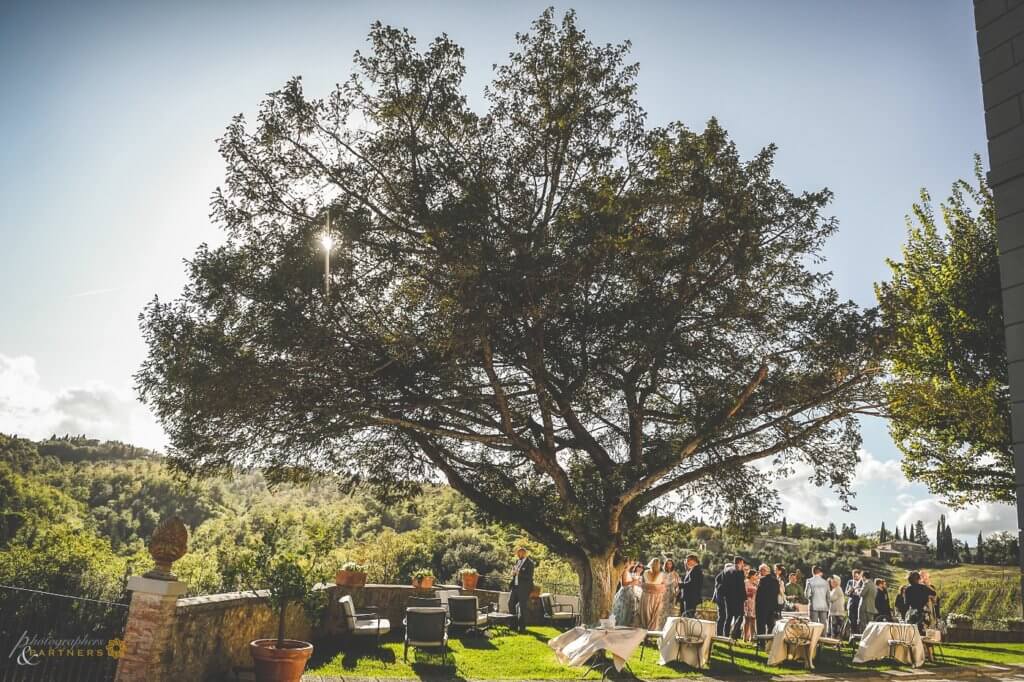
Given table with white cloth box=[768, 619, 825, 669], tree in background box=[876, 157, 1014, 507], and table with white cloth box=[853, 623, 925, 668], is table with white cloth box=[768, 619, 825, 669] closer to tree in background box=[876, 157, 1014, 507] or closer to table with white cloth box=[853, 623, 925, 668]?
table with white cloth box=[853, 623, 925, 668]

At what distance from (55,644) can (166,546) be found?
5.20 ft

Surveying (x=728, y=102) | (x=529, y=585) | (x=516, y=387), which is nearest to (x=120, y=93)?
(x=516, y=387)

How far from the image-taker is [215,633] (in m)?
8.01

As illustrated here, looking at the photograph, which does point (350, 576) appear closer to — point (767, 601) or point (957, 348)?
point (767, 601)

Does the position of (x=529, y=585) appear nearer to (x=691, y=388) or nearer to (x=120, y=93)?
(x=691, y=388)

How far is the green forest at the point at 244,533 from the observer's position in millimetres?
12758

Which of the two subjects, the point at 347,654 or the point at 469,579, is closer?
the point at 347,654

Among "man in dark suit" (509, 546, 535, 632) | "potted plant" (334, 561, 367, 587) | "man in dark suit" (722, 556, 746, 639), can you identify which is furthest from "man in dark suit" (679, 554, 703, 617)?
"potted plant" (334, 561, 367, 587)

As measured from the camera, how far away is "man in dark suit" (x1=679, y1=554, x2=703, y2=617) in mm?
13633

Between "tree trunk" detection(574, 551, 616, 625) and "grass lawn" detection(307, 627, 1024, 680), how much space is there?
990 mm

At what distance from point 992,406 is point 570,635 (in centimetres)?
1200

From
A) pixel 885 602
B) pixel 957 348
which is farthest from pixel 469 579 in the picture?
pixel 957 348

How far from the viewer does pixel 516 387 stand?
1266 centimetres

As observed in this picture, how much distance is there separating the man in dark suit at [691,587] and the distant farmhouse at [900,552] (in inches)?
746
